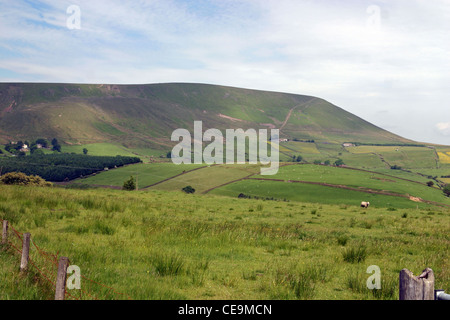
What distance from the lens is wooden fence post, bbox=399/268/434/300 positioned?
482 centimetres

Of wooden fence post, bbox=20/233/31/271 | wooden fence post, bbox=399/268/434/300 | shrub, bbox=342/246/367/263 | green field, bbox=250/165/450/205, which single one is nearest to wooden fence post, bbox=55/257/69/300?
wooden fence post, bbox=20/233/31/271

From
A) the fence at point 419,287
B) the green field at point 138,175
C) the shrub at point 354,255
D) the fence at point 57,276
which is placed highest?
the fence at point 419,287

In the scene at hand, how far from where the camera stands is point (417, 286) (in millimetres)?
4867

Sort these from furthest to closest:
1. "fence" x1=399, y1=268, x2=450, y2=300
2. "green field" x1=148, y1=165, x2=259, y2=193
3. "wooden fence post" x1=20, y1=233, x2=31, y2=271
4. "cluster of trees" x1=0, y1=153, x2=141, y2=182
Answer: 1. "cluster of trees" x1=0, y1=153, x2=141, y2=182
2. "green field" x1=148, y1=165, x2=259, y2=193
3. "wooden fence post" x1=20, y1=233, x2=31, y2=271
4. "fence" x1=399, y1=268, x2=450, y2=300

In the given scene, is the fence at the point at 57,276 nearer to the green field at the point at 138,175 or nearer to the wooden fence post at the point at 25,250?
the wooden fence post at the point at 25,250

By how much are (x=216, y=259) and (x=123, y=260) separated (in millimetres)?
2839

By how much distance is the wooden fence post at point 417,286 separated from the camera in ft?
15.8

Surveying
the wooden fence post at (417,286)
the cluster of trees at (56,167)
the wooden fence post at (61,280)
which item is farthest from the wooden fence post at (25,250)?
the cluster of trees at (56,167)

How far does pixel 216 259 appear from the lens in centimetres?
1151

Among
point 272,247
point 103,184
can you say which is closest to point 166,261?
point 272,247

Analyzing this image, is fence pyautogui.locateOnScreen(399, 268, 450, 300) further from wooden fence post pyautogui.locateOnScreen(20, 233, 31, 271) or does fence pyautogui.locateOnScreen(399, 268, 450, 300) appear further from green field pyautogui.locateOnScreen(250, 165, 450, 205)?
green field pyautogui.locateOnScreen(250, 165, 450, 205)

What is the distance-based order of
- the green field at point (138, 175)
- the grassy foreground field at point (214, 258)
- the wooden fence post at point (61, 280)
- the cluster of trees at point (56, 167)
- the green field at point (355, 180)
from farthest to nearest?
the cluster of trees at point (56, 167) < the green field at point (138, 175) < the green field at point (355, 180) < the grassy foreground field at point (214, 258) < the wooden fence post at point (61, 280)
